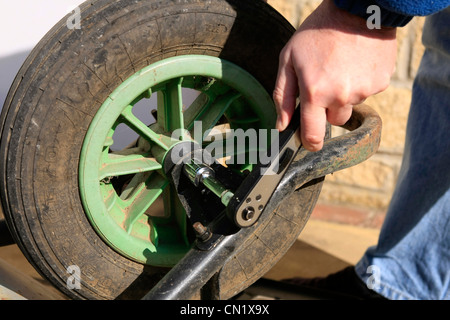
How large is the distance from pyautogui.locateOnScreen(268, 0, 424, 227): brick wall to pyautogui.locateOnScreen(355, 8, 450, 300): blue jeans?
1.62 ft

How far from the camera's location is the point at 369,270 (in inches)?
64.0

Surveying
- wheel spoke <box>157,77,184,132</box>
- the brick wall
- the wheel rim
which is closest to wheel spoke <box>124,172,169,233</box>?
the wheel rim

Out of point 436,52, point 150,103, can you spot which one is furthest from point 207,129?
point 436,52

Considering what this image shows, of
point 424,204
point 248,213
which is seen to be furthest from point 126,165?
point 424,204

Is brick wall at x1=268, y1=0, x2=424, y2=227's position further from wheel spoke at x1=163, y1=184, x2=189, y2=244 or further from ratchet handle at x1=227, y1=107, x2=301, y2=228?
ratchet handle at x1=227, y1=107, x2=301, y2=228

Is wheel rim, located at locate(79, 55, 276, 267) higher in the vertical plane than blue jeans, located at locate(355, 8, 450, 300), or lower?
higher

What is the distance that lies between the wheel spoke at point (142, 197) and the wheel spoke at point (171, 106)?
0.38ft

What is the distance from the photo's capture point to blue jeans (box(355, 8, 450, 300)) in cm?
146

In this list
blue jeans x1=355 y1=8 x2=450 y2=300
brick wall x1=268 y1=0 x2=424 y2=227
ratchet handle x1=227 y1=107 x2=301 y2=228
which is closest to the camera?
ratchet handle x1=227 y1=107 x2=301 y2=228

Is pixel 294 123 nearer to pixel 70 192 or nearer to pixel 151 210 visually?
pixel 70 192

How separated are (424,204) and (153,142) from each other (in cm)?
87

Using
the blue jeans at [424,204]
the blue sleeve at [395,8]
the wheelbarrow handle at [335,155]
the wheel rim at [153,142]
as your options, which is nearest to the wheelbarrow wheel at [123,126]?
the wheel rim at [153,142]

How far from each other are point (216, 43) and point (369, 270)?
95 centimetres

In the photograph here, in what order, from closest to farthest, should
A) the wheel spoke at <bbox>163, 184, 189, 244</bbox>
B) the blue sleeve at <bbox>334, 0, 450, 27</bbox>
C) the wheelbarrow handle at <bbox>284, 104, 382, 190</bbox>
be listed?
1. the blue sleeve at <bbox>334, 0, 450, 27</bbox>
2. the wheelbarrow handle at <bbox>284, 104, 382, 190</bbox>
3. the wheel spoke at <bbox>163, 184, 189, 244</bbox>
